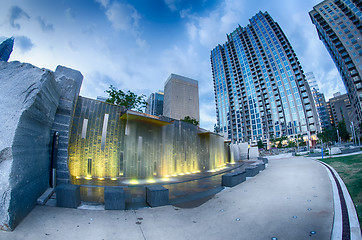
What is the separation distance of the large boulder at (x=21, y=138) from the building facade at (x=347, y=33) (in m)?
69.1

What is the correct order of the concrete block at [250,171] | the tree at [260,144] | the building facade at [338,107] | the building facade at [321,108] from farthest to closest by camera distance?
the building facade at [338,107] → the building facade at [321,108] → the tree at [260,144] → the concrete block at [250,171]

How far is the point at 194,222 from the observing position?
3.33 m

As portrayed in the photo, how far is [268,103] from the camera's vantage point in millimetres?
64688

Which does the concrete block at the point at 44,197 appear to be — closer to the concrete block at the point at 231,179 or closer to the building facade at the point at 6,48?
the concrete block at the point at 231,179

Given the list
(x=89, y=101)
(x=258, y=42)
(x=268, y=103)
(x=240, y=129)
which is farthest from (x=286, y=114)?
(x=89, y=101)

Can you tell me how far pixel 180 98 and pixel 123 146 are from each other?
91986 mm

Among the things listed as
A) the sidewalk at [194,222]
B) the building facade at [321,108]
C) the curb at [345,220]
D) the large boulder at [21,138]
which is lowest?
the sidewalk at [194,222]

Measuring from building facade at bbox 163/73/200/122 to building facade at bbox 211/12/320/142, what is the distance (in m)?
23.2

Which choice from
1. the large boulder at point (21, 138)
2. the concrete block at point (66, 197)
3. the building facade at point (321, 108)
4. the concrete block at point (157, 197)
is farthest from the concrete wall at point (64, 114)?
the building facade at point (321, 108)

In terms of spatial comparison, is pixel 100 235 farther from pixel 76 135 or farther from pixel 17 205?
pixel 76 135

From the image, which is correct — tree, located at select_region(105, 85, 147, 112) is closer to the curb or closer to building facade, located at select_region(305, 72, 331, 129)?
the curb

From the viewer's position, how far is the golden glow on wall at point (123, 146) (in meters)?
8.61

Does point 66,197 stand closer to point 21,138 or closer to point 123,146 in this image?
point 21,138

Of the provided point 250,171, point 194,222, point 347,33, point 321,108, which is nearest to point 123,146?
point 194,222
